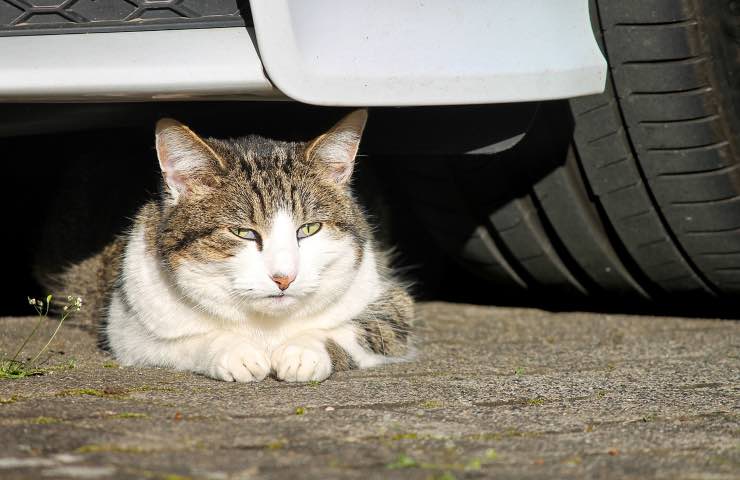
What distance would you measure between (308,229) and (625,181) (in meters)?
1.03

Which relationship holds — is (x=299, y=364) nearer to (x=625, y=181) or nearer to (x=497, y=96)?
(x=497, y=96)

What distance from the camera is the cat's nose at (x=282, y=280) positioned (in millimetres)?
2723

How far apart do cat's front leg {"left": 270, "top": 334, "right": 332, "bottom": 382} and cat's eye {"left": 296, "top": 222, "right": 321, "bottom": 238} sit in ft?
1.02

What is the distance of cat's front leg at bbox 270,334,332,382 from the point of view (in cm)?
268

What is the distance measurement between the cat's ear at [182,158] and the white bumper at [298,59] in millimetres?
287

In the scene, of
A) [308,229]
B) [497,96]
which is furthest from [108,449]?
[497,96]

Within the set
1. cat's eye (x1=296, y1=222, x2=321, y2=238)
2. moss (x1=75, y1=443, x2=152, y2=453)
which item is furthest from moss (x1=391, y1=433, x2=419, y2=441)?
cat's eye (x1=296, y1=222, x2=321, y2=238)

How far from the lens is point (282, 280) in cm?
273

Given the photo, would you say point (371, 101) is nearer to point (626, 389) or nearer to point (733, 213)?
point (626, 389)

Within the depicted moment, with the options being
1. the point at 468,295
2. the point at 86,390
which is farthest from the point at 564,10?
the point at 468,295

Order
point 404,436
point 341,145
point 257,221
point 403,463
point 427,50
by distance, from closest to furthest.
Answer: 1. point 403,463
2. point 404,436
3. point 427,50
4. point 257,221
5. point 341,145

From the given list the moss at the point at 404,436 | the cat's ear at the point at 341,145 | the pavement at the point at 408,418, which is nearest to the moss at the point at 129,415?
the pavement at the point at 408,418

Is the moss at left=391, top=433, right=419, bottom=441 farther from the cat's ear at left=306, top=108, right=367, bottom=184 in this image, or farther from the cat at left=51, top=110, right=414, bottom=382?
the cat's ear at left=306, top=108, right=367, bottom=184

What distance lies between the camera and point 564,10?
2762 mm
